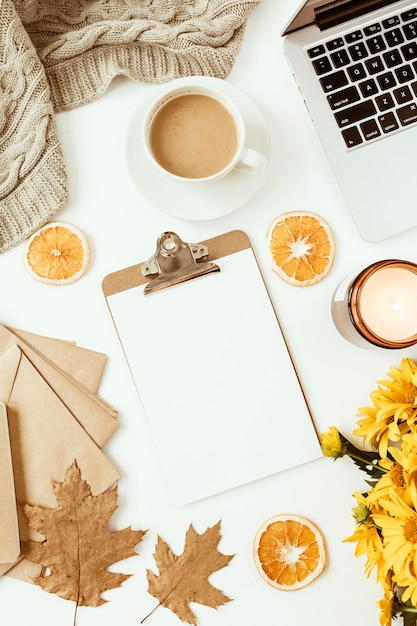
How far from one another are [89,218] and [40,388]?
243 millimetres

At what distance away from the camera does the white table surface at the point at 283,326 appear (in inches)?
31.2

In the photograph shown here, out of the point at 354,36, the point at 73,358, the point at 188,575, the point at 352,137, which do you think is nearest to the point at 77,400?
the point at 73,358

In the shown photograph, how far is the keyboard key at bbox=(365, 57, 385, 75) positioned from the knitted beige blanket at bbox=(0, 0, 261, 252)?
182 millimetres

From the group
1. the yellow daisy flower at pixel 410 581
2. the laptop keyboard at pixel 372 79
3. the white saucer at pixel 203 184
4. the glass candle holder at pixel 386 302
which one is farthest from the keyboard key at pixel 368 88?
the yellow daisy flower at pixel 410 581

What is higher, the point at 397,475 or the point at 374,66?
the point at 374,66

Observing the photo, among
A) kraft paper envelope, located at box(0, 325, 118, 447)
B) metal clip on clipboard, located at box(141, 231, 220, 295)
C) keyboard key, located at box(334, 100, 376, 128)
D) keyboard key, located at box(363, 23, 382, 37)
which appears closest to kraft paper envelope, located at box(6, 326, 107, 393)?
kraft paper envelope, located at box(0, 325, 118, 447)

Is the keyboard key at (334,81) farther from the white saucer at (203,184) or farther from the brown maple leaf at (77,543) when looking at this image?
the brown maple leaf at (77,543)

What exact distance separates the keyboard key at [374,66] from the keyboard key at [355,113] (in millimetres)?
41

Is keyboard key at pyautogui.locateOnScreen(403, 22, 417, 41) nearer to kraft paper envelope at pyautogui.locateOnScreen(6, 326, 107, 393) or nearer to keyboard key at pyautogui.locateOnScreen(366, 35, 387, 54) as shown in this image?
keyboard key at pyautogui.locateOnScreen(366, 35, 387, 54)

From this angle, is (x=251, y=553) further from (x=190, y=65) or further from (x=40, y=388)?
(x=190, y=65)

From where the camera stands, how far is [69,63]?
2.67 ft

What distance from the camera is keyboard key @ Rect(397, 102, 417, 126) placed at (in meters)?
0.77

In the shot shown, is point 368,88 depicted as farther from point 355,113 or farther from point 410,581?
point 410,581

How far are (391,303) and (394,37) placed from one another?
36cm
